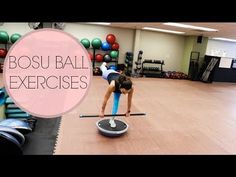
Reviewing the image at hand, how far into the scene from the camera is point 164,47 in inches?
408

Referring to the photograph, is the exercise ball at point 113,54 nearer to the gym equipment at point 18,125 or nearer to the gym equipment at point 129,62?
the gym equipment at point 129,62

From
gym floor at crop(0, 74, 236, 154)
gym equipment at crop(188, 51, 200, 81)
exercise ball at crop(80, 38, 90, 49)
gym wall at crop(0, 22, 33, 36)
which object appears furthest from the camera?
gym equipment at crop(188, 51, 200, 81)

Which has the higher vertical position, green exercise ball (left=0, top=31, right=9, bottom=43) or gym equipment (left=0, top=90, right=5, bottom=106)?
green exercise ball (left=0, top=31, right=9, bottom=43)

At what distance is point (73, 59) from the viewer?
1219mm

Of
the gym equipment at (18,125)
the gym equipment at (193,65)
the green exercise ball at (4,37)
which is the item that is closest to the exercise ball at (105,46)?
the green exercise ball at (4,37)

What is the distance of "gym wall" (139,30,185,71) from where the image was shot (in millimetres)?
10062

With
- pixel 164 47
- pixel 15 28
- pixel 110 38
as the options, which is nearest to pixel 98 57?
pixel 110 38

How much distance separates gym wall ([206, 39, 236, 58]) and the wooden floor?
5.58 m

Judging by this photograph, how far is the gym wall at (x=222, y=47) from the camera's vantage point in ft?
35.9

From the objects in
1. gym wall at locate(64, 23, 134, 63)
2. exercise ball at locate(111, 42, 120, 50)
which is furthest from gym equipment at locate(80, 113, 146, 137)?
gym wall at locate(64, 23, 134, 63)

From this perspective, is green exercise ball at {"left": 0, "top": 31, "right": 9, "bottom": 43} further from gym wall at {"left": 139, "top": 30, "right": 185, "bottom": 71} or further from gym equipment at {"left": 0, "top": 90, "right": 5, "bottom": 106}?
gym wall at {"left": 139, "top": 30, "right": 185, "bottom": 71}

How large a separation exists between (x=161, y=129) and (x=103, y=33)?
645 centimetres

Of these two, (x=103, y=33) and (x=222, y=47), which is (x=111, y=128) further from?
(x=222, y=47)
